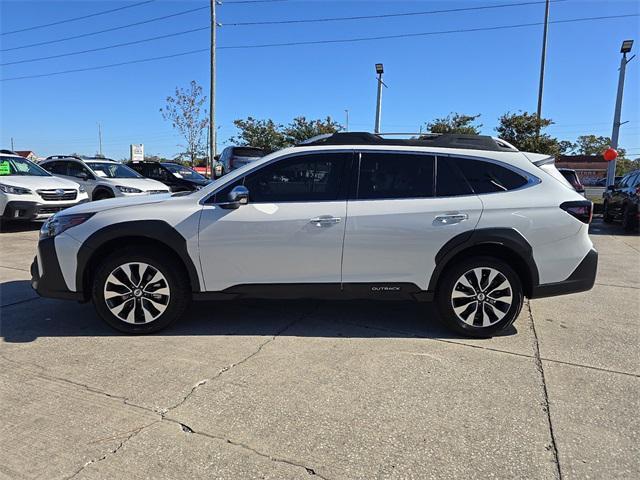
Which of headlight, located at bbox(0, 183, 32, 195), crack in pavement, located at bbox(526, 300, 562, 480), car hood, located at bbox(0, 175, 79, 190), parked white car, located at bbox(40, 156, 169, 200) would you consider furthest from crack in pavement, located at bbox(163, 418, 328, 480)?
parked white car, located at bbox(40, 156, 169, 200)

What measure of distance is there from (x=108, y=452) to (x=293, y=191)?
245 centimetres

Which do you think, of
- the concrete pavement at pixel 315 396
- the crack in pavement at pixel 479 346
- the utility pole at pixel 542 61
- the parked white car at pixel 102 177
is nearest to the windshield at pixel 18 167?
the parked white car at pixel 102 177

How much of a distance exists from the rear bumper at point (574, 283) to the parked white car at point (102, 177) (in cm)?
998

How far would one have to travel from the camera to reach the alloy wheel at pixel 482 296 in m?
4.17

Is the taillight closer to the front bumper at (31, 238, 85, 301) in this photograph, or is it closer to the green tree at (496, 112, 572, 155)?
the front bumper at (31, 238, 85, 301)

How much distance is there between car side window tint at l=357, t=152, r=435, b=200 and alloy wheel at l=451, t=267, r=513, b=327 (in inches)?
32.9

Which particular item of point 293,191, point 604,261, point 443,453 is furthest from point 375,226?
point 604,261

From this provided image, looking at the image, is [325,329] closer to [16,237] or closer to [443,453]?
[443,453]

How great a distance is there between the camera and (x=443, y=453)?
8.54 ft

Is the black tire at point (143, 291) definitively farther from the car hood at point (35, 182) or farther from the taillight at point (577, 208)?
the car hood at point (35, 182)

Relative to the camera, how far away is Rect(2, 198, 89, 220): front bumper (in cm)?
980

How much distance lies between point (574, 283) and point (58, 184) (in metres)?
10.5

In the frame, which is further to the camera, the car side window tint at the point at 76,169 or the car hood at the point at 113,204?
the car side window tint at the point at 76,169

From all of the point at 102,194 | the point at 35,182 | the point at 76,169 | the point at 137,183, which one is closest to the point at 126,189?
the point at 137,183
